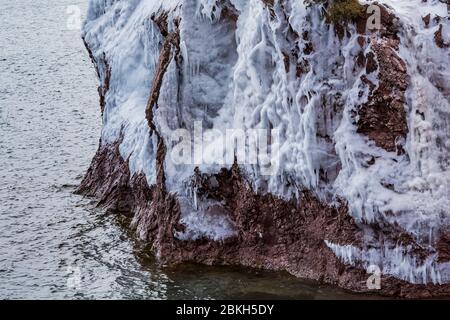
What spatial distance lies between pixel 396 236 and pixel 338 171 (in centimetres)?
147

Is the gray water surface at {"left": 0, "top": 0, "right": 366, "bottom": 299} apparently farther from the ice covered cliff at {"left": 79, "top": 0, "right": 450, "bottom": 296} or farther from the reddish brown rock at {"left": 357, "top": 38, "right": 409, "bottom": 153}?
the reddish brown rock at {"left": 357, "top": 38, "right": 409, "bottom": 153}

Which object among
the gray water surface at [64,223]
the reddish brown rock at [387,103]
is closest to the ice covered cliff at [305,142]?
the reddish brown rock at [387,103]

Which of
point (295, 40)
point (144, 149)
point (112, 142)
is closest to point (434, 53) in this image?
point (295, 40)

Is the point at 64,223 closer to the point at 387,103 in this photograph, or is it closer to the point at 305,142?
the point at 305,142

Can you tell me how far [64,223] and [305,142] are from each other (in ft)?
20.8

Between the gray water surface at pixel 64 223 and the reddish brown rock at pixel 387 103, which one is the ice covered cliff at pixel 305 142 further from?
the gray water surface at pixel 64 223

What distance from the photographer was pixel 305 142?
44.9 ft

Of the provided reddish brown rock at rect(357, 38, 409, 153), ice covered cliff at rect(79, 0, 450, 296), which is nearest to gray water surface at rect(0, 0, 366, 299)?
ice covered cliff at rect(79, 0, 450, 296)

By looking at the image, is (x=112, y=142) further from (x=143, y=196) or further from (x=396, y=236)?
(x=396, y=236)

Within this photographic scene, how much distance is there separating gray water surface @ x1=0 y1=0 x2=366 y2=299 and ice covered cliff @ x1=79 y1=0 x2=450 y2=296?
63 centimetres

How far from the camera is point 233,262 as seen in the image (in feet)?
47.9

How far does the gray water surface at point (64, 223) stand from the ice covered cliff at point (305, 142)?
0.63 meters

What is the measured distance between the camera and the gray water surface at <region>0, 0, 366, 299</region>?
13.9 m

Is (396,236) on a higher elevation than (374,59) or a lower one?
lower
